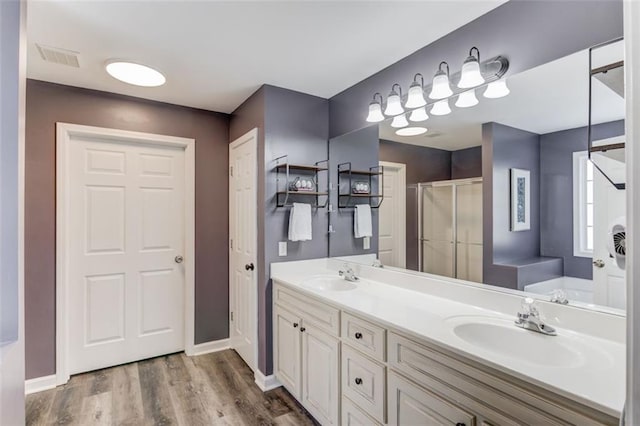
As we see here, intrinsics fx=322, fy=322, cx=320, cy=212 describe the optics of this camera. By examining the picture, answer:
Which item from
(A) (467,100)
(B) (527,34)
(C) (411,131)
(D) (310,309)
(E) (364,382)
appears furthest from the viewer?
(C) (411,131)

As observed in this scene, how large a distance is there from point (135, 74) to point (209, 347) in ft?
8.03

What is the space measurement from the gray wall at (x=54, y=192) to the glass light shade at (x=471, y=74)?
2.32m

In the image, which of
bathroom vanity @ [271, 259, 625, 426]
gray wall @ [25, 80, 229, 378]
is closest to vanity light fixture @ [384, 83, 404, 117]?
bathroom vanity @ [271, 259, 625, 426]

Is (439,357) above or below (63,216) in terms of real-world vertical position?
below

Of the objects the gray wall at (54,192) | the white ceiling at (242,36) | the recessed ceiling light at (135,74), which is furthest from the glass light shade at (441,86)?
the gray wall at (54,192)

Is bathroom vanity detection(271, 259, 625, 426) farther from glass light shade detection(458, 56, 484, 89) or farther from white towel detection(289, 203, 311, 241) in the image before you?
glass light shade detection(458, 56, 484, 89)

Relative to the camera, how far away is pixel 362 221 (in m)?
2.64

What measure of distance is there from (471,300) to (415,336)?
60 centimetres

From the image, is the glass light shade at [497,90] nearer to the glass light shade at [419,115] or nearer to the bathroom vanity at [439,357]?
the glass light shade at [419,115]

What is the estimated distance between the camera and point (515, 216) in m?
1.68

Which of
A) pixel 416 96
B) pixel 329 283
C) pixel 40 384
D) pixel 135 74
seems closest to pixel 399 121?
pixel 416 96

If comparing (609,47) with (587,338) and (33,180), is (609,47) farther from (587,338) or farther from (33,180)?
(33,180)

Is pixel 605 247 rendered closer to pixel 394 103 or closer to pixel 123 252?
pixel 394 103

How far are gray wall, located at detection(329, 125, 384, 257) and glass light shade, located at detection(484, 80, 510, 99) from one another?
86 cm
